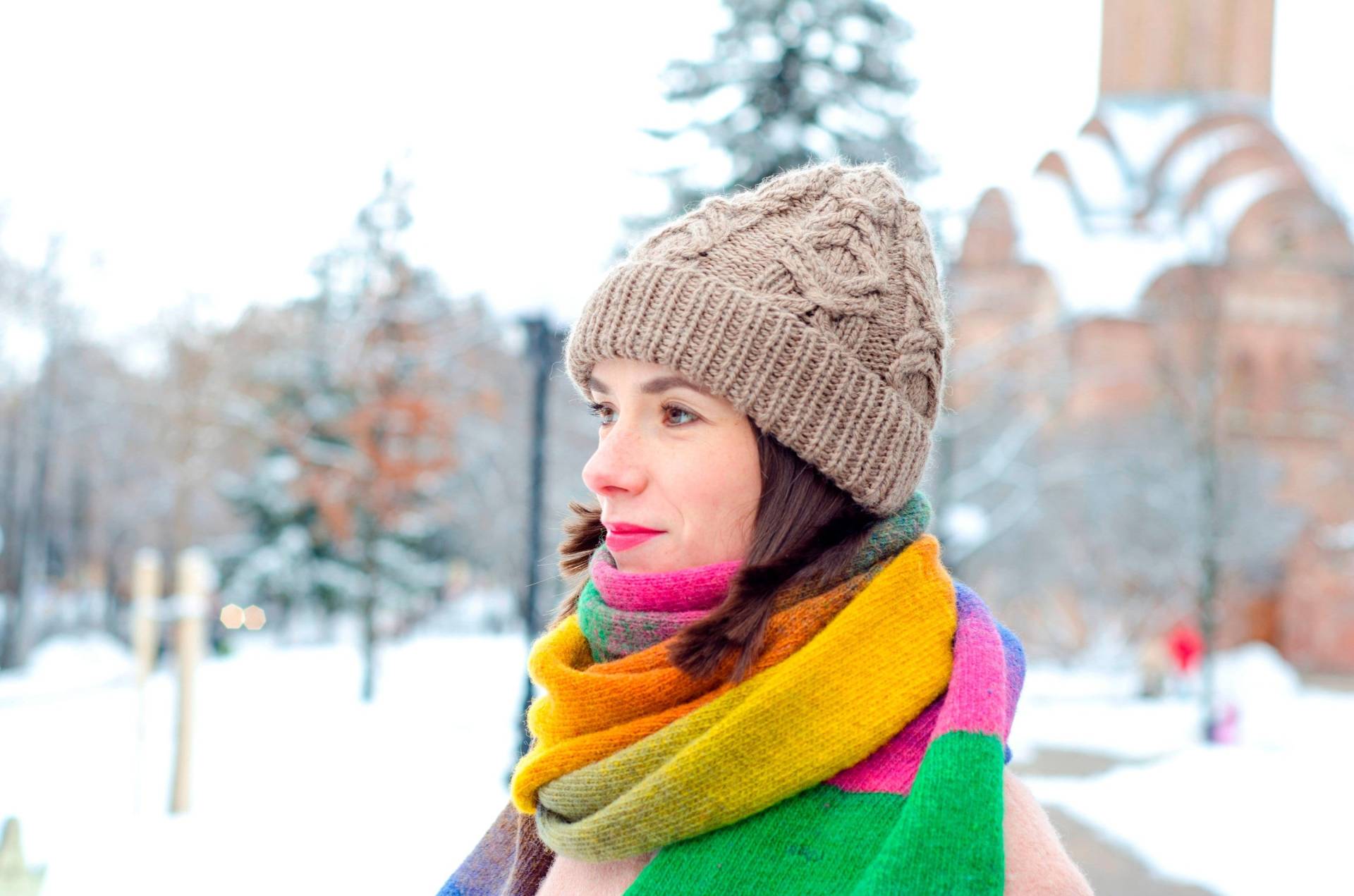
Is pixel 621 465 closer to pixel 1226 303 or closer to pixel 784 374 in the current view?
pixel 784 374

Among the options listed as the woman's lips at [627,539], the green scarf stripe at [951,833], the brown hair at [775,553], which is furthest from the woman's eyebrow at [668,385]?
the green scarf stripe at [951,833]

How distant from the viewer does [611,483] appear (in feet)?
Answer: 5.81

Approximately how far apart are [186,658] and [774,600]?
827 centimetres

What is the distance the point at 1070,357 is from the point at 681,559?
33.4m

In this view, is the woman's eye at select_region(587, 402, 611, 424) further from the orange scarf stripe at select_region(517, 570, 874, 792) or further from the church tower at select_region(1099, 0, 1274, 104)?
the church tower at select_region(1099, 0, 1274, 104)

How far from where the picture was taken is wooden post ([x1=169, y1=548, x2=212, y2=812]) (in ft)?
28.5

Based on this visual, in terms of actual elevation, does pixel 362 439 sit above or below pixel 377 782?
above

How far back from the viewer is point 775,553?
5.58 feet

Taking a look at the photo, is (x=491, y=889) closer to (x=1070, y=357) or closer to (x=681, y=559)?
(x=681, y=559)

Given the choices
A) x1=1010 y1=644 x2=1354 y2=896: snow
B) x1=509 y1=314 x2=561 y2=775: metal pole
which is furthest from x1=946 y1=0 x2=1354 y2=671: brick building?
x1=509 y1=314 x2=561 y2=775: metal pole

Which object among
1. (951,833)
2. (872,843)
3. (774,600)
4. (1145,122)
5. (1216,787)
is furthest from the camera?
(1145,122)

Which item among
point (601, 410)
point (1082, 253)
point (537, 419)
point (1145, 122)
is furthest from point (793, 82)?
point (1145, 122)

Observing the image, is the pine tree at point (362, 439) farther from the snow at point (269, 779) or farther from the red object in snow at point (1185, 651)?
the red object in snow at point (1185, 651)

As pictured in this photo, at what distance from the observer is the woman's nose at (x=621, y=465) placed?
1762 mm
